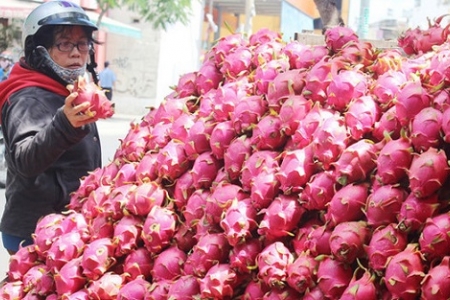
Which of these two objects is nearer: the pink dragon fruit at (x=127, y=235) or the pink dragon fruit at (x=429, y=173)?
the pink dragon fruit at (x=429, y=173)

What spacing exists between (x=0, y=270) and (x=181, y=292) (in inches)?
176

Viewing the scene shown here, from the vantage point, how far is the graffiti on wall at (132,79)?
88.4 ft

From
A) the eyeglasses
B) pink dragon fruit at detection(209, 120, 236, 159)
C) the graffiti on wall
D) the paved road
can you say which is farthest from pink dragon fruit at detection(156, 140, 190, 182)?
the graffiti on wall

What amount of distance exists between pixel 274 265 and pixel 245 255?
0.38 feet

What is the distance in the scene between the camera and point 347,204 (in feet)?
6.18

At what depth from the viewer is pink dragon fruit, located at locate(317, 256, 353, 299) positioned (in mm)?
1840

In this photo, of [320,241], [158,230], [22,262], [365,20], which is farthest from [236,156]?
[365,20]

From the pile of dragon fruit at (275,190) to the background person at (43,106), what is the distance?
41 cm

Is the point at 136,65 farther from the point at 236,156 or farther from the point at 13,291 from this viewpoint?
the point at 236,156

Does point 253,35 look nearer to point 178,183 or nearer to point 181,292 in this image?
point 178,183

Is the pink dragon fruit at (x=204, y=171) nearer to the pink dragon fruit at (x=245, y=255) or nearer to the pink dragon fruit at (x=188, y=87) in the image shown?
the pink dragon fruit at (x=245, y=255)

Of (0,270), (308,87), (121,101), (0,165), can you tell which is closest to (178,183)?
(308,87)

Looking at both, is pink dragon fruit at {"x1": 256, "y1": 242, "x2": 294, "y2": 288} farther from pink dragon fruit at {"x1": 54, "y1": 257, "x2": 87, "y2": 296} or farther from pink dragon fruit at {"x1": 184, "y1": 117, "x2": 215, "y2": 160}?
pink dragon fruit at {"x1": 54, "y1": 257, "x2": 87, "y2": 296}

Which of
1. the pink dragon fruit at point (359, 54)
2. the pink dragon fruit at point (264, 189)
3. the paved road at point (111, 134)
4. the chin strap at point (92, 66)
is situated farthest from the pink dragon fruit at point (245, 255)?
the paved road at point (111, 134)
